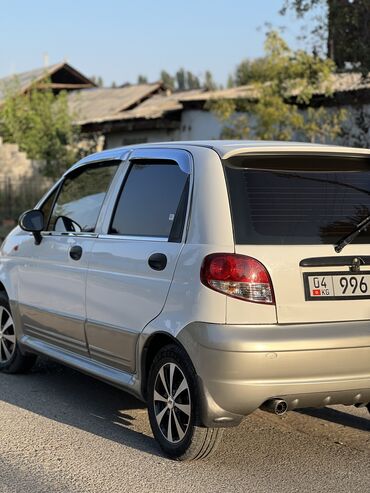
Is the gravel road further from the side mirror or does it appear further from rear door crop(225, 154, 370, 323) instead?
the side mirror

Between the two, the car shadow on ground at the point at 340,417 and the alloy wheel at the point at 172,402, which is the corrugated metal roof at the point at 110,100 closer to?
the car shadow on ground at the point at 340,417

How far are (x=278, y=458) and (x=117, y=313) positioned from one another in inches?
53.6

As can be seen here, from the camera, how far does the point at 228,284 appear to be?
402cm

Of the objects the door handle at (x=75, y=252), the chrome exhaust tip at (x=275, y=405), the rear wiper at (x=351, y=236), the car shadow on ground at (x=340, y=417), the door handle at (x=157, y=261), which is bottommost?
the car shadow on ground at (x=340, y=417)

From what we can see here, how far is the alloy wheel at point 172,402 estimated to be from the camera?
14.1 ft

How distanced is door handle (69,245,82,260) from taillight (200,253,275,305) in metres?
1.54

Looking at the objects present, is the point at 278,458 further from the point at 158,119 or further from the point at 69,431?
the point at 158,119

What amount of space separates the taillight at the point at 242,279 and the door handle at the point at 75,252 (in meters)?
1.54

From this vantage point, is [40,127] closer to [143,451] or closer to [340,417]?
[340,417]

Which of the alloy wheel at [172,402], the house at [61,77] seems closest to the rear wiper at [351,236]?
the alloy wheel at [172,402]

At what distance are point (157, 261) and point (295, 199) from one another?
0.91 metres

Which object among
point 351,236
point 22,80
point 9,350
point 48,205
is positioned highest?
point 22,80

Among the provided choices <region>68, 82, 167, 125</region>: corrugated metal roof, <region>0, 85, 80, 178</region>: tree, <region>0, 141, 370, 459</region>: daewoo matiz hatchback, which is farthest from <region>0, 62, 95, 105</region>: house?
<region>0, 141, 370, 459</region>: daewoo matiz hatchback

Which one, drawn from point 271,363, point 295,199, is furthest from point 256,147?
point 271,363
